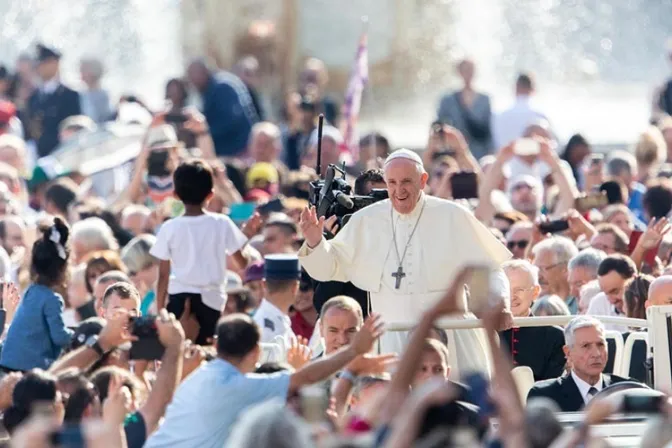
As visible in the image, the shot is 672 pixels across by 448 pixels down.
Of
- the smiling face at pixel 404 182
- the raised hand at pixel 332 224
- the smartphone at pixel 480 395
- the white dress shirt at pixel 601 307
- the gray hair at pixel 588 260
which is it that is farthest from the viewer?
the gray hair at pixel 588 260

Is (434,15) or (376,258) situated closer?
(376,258)

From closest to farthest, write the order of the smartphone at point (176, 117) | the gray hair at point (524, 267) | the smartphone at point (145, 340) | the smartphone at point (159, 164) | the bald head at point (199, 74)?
1. the smartphone at point (145, 340)
2. the gray hair at point (524, 267)
3. the smartphone at point (159, 164)
4. the smartphone at point (176, 117)
5. the bald head at point (199, 74)

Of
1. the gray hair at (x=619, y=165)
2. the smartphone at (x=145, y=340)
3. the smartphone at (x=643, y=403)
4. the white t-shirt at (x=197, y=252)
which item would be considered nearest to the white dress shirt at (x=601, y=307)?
the white t-shirt at (x=197, y=252)

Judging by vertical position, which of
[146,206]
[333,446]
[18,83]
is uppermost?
[18,83]

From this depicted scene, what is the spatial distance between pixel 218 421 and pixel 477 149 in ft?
42.4

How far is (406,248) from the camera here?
1140 cm

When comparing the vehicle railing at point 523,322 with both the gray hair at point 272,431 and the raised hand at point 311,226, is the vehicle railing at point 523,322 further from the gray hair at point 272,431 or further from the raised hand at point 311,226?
the gray hair at point 272,431

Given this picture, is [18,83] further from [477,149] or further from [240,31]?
[477,149]

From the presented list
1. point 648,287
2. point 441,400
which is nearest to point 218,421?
point 441,400

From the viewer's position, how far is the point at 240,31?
27.8 metres

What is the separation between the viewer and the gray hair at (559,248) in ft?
44.5

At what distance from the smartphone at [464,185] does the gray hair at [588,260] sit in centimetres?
237

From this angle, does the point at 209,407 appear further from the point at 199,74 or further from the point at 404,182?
the point at 199,74

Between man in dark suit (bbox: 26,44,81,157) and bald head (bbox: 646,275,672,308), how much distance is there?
37.6ft
